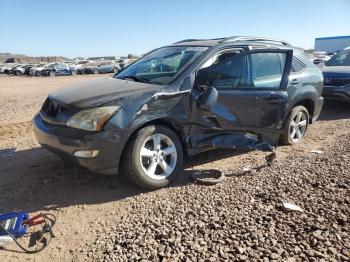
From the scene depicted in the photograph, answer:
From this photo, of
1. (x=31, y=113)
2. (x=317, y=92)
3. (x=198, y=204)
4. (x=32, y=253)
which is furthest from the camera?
(x=31, y=113)

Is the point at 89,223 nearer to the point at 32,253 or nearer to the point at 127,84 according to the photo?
the point at 32,253

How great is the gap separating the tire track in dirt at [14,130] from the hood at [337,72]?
743cm

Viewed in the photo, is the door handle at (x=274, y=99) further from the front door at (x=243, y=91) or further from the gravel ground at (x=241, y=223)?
the gravel ground at (x=241, y=223)

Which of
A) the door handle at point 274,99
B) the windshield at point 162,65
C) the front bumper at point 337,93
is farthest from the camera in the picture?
the front bumper at point 337,93

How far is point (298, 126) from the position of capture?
6.16m

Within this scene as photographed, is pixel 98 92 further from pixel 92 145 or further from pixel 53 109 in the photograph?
pixel 92 145

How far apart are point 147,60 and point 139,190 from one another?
7.17 ft

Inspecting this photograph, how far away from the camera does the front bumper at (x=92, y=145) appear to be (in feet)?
12.4

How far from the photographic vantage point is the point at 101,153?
382 cm

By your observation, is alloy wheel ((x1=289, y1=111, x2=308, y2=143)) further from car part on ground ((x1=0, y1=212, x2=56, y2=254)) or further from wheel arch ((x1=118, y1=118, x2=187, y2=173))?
car part on ground ((x1=0, y1=212, x2=56, y2=254))

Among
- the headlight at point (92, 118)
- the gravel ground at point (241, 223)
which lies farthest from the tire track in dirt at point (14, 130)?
the gravel ground at point (241, 223)

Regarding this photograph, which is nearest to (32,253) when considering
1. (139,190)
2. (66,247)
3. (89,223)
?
(66,247)

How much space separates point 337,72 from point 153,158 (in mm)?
6847

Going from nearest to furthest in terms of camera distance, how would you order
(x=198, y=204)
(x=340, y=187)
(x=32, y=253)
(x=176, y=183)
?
(x=32, y=253), (x=198, y=204), (x=340, y=187), (x=176, y=183)
